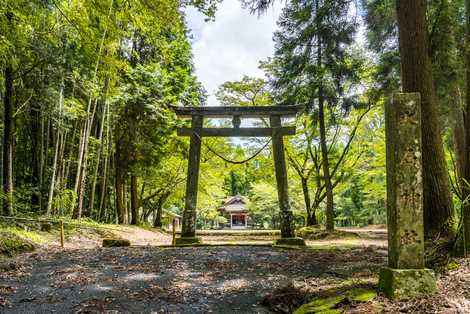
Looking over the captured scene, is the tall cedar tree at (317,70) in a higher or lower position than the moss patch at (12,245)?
higher

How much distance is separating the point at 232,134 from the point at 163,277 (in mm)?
4611

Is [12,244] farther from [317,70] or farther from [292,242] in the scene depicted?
[317,70]

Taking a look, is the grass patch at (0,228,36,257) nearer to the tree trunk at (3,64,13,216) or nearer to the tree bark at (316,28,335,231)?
the tree trunk at (3,64,13,216)

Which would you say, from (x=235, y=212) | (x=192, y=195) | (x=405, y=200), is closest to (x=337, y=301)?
(x=405, y=200)

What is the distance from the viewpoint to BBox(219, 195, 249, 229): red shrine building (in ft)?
119

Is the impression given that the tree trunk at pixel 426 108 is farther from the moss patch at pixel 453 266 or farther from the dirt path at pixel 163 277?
the moss patch at pixel 453 266

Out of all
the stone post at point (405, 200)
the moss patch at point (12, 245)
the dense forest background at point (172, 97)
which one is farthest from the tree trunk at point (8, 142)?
the stone post at point (405, 200)

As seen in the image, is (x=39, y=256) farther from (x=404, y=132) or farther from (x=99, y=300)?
(x=404, y=132)

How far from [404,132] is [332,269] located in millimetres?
2329

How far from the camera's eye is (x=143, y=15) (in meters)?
6.57

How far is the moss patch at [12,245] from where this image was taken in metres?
5.68

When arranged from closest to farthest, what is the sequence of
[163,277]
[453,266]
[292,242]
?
[453,266], [163,277], [292,242]

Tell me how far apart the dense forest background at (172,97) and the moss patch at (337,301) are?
3.62 ft

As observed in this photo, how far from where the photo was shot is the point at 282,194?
7.84 m
